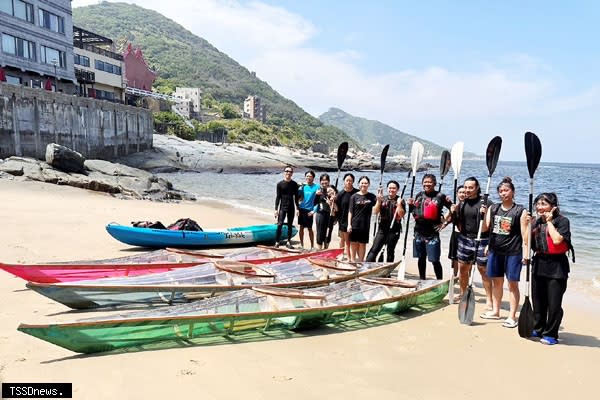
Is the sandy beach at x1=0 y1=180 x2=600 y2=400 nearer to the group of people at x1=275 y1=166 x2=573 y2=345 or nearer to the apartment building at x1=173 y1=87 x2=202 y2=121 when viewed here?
the group of people at x1=275 y1=166 x2=573 y2=345

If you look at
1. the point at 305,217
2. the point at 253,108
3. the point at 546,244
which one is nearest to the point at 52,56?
the point at 305,217

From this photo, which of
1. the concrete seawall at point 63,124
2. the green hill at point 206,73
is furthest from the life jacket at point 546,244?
the green hill at point 206,73

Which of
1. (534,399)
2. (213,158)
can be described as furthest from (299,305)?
(213,158)

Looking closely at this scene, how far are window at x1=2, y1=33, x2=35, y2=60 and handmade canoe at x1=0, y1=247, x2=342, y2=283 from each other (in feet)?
87.2

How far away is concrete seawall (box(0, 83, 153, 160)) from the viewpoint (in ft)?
78.3

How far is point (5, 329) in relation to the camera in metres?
4.79

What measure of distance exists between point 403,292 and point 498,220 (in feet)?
5.58

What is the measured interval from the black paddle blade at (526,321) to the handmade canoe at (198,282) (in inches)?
96.6

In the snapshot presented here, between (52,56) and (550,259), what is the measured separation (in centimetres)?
3486

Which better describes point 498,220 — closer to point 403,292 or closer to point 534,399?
point 403,292

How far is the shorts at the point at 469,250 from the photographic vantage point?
19.4ft

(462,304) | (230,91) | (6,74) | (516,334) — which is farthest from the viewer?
(230,91)

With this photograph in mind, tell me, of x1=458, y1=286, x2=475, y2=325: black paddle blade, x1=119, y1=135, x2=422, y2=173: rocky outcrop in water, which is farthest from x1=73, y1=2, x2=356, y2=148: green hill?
x1=458, y1=286, x2=475, y2=325: black paddle blade

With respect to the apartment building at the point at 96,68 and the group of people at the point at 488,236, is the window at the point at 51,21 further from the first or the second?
the group of people at the point at 488,236
